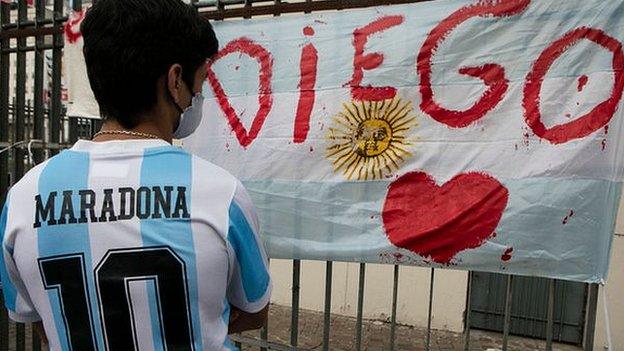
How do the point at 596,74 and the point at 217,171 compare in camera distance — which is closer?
the point at 217,171

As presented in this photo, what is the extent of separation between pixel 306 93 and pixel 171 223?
55.4 inches

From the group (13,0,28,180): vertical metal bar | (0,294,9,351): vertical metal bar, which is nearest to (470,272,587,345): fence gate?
(0,294,9,351): vertical metal bar

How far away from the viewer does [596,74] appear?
78.3 inches

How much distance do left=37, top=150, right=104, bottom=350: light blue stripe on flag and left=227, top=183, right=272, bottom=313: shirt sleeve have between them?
0.30 meters

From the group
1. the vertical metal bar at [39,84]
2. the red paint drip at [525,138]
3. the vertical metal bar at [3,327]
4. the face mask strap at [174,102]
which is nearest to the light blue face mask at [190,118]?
the face mask strap at [174,102]

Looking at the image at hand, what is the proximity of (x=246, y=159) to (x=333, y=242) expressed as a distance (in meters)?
0.57

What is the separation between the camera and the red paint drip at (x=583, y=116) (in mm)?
1961

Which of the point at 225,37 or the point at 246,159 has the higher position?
the point at 225,37

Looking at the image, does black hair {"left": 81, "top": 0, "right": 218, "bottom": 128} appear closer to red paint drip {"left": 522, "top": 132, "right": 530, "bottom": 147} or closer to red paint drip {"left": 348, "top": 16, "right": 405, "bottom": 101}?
red paint drip {"left": 348, "top": 16, "right": 405, "bottom": 101}

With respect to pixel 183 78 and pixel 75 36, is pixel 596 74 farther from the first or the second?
pixel 75 36

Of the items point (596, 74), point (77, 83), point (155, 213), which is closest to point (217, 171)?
point (155, 213)

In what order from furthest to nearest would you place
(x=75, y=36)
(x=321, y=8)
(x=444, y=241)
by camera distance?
(x=75, y=36)
(x=321, y=8)
(x=444, y=241)

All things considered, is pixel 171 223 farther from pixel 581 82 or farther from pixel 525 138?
pixel 581 82

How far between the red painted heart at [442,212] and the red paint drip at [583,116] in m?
0.27
